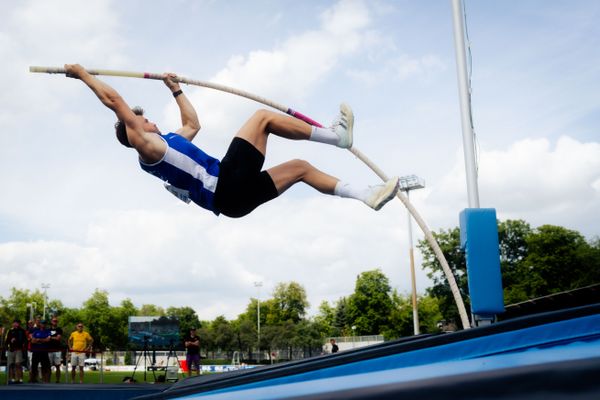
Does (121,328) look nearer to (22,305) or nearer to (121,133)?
(22,305)

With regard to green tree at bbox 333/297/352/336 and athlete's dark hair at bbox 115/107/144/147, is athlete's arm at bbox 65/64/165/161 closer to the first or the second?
athlete's dark hair at bbox 115/107/144/147

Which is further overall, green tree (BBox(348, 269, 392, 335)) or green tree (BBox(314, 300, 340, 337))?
green tree (BBox(314, 300, 340, 337))

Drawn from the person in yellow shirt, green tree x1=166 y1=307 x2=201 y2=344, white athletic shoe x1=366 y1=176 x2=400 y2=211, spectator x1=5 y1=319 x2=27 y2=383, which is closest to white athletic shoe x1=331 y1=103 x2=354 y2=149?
white athletic shoe x1=366 y1=176 x2=400 y2=211

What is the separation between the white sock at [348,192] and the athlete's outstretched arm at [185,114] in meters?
1.36

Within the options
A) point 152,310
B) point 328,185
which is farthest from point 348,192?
Answer: point 152,310

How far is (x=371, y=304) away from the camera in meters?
49.2

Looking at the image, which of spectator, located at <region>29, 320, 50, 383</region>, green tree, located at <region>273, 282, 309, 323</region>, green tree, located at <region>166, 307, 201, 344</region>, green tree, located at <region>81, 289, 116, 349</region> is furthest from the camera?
green tree, located at <region>166, 307, 201, 344</region>

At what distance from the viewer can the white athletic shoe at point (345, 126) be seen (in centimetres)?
431

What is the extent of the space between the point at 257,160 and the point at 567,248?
37.1 metres

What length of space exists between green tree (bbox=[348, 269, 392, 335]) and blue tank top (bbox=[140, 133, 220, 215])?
4593cm

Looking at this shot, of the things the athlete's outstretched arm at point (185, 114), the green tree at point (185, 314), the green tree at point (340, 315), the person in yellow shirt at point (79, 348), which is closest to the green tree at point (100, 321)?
the green tree at point (185, 314)

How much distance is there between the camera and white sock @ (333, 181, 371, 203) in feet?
13.6

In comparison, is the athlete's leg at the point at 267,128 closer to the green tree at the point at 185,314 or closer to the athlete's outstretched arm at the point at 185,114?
the athlete's outstretched arm at the point at 185,114

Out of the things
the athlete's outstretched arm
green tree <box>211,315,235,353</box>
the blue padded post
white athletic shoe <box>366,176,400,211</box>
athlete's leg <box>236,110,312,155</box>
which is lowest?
green tree <box>211,315,235,353</box>
